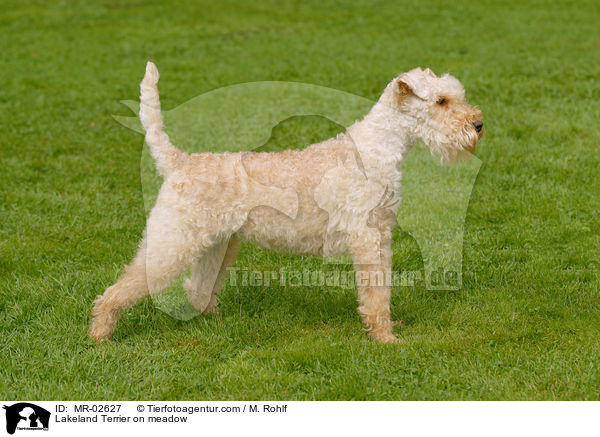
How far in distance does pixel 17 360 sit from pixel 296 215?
202 centimetres

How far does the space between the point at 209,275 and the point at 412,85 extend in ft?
6.62

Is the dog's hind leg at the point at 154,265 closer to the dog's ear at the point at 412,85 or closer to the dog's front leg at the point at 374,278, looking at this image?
the dog's front leg at the point at 374,278

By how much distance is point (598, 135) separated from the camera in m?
8.41

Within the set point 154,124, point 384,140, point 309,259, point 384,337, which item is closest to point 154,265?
point 154,124

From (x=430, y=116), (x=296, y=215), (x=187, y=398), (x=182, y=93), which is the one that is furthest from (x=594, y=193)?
(x=182, y=93)

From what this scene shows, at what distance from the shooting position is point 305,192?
14.4ft

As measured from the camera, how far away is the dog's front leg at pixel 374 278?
14.5 feet

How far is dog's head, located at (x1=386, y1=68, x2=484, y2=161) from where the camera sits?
4.36 metres

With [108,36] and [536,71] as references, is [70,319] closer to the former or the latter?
[536,71]

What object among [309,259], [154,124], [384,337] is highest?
[154,124]
